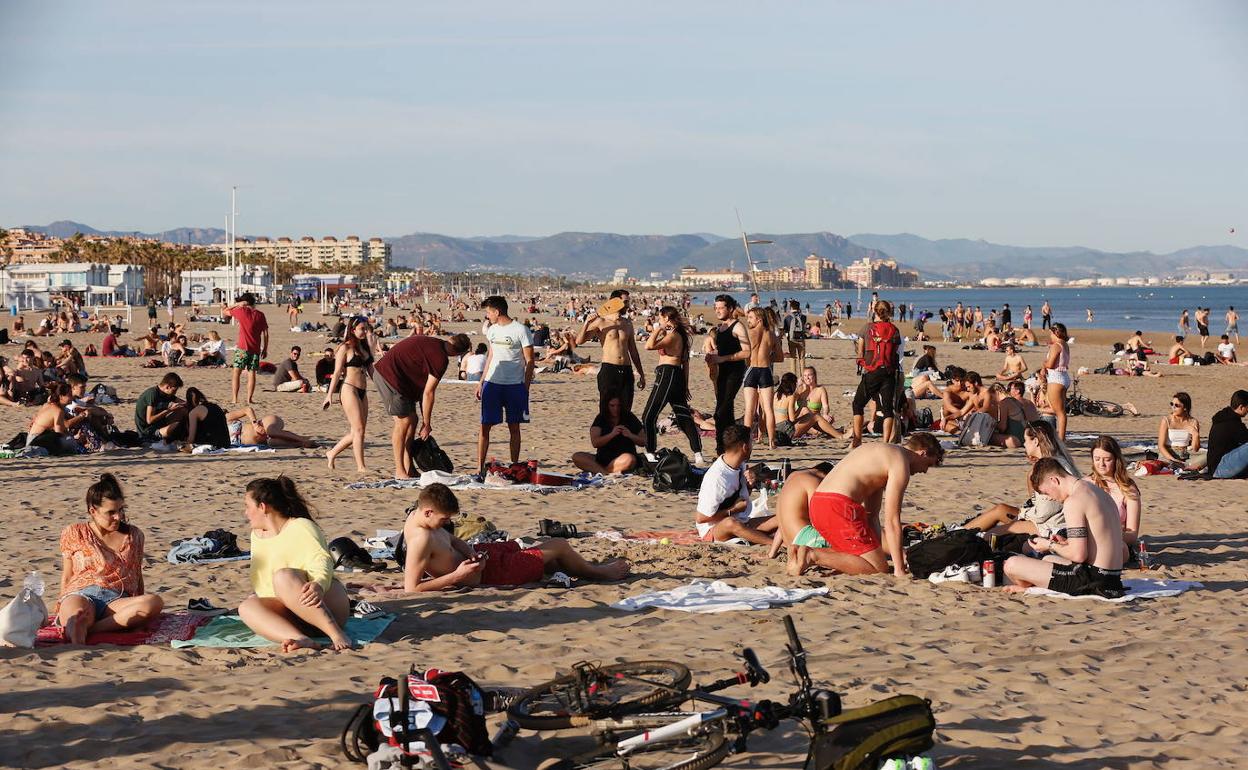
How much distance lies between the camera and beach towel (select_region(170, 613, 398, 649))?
19.9ft

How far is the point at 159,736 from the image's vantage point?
4.81 m

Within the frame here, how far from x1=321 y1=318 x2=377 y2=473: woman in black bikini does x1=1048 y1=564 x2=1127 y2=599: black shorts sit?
650 centimetres

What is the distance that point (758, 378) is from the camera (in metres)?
13.3

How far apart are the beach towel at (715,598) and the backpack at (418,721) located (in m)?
2.43

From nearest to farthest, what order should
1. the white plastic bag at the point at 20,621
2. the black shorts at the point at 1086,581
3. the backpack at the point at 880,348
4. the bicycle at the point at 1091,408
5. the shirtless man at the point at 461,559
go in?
the white plastic bag at the point at 20,621 → the shirtless man at the point at 461,559 → the black shorts at the point at 1086,581 → the backpack at the point at 880,348 → the bicycle at the point at 1091,408

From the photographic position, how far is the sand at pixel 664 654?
15.7 feet

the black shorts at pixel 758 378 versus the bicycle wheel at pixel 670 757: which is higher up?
the black shorts at pixel 758 378

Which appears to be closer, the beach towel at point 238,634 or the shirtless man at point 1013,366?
the beach towel at point 238,634

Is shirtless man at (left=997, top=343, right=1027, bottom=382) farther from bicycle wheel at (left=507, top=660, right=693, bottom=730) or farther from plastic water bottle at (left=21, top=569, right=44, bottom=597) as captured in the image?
bicycle wheel at (left=507, top=660, right=693, bottom=730)

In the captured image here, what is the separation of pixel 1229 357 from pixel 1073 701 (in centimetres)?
2905

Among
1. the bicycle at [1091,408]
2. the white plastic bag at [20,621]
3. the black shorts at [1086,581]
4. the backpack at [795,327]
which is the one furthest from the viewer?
the bicycle at [1091,408]

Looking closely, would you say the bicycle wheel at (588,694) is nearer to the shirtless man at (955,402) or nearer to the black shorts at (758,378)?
the black shorts at (758,378)

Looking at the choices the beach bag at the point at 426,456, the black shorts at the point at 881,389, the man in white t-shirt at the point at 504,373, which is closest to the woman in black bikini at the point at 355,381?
the beach bag at the point at 426,456

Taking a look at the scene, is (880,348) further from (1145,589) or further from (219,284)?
(219,284)
